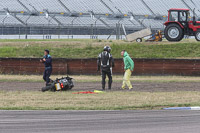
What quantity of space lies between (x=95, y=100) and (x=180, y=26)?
16.5 meters

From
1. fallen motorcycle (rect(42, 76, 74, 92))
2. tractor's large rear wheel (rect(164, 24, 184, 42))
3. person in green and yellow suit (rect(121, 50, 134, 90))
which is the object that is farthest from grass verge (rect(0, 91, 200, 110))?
tractor's large rear wheel (rect(164, 24, 184, 42))

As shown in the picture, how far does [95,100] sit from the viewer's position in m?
13.7

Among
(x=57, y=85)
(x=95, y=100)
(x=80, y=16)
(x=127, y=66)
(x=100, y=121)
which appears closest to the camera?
(x=100, y=121)

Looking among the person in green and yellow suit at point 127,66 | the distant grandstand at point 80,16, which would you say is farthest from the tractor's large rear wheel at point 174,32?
the person in green and yellow suit at point 127,66

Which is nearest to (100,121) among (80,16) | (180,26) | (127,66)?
(127,66)

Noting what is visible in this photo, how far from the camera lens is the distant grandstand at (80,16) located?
36062 mm

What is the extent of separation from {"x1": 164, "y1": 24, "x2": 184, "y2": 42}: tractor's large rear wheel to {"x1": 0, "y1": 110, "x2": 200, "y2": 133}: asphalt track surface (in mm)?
18109

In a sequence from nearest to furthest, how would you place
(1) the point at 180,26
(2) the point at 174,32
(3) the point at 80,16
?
1. (1) the point at 180,26
2. (2) the point at 174,32
3. (3) the point at 80,16

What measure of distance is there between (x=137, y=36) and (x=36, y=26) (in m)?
8.12

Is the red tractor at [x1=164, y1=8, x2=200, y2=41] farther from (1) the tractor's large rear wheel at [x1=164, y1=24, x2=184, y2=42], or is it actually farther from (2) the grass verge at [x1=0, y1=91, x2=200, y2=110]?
(2) the grass verge at [x1=0, y1=91, x2=200, y2=110]

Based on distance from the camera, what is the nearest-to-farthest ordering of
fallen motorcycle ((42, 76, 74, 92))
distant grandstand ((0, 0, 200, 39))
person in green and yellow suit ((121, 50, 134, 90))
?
fallen motorcycle ((42, 76, 74, 92)), person in green and yellow suit ((121, 50, 134, 90)), distant grandstand ((0, 0, 200, 39))

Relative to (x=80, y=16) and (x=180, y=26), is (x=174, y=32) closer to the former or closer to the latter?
(x=180, y=26)

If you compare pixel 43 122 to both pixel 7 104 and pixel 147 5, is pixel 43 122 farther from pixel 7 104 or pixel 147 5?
pixel 147 5

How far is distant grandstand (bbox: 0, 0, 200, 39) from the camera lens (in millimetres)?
36062
